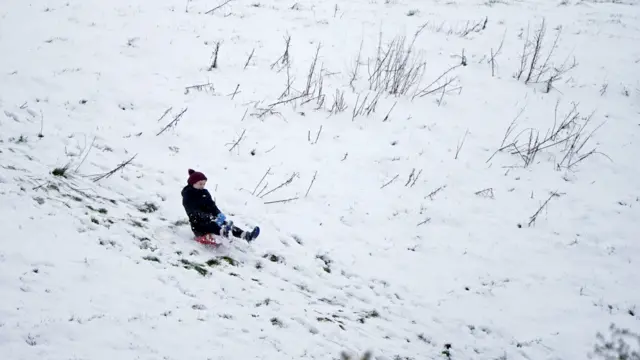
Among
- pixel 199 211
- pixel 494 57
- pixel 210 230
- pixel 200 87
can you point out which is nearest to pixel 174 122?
pixel 200 87

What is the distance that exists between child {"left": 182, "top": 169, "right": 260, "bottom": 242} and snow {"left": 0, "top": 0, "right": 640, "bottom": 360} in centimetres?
29

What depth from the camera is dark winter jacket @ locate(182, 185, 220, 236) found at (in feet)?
17.9

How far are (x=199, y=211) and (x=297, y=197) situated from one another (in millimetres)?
1831

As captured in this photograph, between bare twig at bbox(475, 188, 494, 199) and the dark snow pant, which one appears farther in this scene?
bare twig at bbox(475, 188, 494, 199)

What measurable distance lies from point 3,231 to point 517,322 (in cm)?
595

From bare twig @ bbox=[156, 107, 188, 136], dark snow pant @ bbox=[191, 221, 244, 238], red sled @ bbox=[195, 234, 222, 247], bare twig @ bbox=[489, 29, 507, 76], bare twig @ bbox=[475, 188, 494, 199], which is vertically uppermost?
bare twig @ bbox=[489, 29, 507, 76]

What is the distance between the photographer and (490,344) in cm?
499

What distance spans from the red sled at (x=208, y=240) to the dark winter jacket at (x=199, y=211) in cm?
5

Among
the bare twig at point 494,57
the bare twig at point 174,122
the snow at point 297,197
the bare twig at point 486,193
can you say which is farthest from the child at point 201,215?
the bare twig at point 494,57

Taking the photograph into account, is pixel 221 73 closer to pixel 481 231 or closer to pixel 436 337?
pixel 481 231

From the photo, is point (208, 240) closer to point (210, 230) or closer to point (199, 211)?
point (210, 230)

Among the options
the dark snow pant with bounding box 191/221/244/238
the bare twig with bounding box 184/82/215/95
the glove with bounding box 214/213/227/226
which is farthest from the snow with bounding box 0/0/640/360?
the glove with bounding box 214/213/227/226

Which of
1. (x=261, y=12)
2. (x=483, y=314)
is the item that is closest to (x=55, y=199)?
(x=483, y=314)

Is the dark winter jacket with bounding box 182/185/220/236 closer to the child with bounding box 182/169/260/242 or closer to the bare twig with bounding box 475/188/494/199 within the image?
the child with bounding box 182/169/260/242
